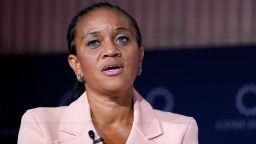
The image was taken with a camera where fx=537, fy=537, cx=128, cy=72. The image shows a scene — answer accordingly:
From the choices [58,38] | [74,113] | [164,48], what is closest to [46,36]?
[58,38]

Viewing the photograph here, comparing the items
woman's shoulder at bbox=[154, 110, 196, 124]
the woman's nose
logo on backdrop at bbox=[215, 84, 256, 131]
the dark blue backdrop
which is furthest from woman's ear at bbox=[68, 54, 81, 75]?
logo on backdrop at bbox=[215, 84, 256, 131]

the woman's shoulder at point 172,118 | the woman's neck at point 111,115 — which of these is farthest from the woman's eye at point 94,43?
the woman's shoulder at point 172,118

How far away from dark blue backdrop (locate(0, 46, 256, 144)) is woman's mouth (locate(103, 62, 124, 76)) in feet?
1.58

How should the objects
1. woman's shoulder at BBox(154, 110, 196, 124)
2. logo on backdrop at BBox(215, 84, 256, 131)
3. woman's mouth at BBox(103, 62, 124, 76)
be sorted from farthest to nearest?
logo on backdrop at BBox(215, 84, 256, 131)
woman's shoulder at BBox(154, 110, 196, 124)
woman's mouth at BBox(103, 62, 124, 76)

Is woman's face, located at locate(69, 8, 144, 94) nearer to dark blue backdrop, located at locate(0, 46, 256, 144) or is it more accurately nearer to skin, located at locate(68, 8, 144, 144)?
skin, located at locate(68, 8, 144, 144)

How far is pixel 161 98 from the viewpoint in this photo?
5.14 feet

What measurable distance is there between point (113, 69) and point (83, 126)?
14 cm

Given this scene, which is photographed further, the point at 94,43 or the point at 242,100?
the point at 242,100

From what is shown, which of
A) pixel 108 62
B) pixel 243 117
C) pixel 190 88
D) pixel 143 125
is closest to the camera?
pixel 108 62

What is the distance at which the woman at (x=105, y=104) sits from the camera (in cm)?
111

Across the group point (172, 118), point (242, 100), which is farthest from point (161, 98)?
point (172, 118)

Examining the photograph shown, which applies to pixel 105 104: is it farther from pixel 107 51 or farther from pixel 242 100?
pixel 242 100

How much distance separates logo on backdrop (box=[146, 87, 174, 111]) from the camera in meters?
1.57

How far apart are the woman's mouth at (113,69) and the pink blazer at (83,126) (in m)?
0.11
